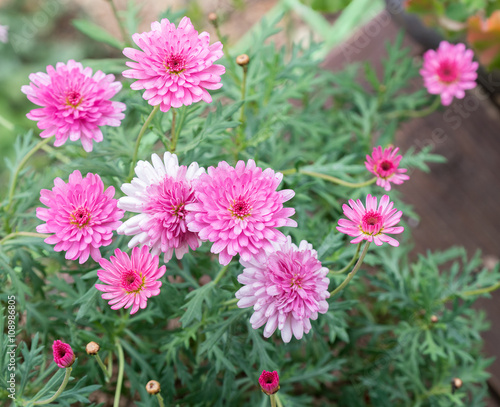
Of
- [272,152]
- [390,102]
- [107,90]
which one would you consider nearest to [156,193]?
[107,90]

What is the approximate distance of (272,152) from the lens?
123 cm

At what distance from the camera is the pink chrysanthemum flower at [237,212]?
2.33 feet

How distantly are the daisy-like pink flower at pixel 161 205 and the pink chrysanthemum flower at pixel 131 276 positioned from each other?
2 centimetres

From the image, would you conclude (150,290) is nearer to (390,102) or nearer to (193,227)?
(193,227)

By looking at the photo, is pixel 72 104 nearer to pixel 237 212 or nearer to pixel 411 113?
pixel 237 212

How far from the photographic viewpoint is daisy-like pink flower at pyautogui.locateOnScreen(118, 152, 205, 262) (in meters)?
0.73

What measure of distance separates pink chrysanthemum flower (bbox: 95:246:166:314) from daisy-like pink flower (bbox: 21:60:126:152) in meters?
0.21

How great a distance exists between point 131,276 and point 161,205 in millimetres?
110

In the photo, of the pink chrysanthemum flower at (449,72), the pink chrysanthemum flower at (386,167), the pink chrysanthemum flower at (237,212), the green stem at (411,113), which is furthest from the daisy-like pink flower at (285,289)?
the green stem at (411,113)

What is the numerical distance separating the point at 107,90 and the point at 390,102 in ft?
3.17

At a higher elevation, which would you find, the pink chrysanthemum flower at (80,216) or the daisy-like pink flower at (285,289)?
the pink chrysanthemum flower at (80,216)

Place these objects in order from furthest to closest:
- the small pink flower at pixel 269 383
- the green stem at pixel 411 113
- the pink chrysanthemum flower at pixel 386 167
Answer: the green stem at pixel 411 113 < the pink chrysanthemum flower at pixel 386 167 < the small pink flower at pixel 269 383

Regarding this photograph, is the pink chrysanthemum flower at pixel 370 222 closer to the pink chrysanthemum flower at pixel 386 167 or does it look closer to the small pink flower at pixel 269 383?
the pink chrysanthemum flower at pixel 386 167

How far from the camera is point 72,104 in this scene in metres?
0.83
